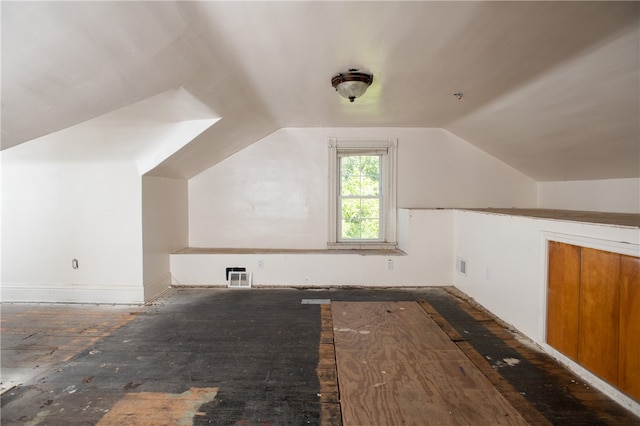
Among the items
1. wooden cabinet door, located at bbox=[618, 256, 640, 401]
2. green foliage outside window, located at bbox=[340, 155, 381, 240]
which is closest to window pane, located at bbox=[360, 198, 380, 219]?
green foliage outside window, located at bbox=[340, 155, 381, 240]

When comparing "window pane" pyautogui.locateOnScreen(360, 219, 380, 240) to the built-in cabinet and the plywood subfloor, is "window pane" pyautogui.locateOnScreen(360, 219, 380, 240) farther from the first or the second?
the built-in cabinet

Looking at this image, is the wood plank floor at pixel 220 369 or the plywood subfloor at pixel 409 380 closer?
the plywood subfloor at pixel 409 380

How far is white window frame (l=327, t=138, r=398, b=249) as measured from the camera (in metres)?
4.41

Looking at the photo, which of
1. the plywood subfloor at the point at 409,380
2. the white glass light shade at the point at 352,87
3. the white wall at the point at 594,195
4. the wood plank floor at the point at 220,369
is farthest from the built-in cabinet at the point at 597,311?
the white glass light shade at the point at 352,87

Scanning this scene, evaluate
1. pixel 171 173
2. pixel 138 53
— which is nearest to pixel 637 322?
pixel 138 53

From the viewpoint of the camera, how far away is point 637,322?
1.65 metres

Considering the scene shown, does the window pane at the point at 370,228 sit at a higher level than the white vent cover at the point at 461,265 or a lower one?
higher

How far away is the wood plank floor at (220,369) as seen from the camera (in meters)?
1.70

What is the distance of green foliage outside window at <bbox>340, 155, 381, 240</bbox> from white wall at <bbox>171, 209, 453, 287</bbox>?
1.88ft

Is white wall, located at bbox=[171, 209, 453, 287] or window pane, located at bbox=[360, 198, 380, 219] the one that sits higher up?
window pane, located at bbox=[360, 198, 380, 219]

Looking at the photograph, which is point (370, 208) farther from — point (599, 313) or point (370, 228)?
point (599, 313)

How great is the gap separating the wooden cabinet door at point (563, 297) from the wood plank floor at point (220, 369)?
0.61ft

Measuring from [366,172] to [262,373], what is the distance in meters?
3.24

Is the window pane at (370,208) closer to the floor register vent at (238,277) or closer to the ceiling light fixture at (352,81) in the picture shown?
the floor register vent at (238,277)
